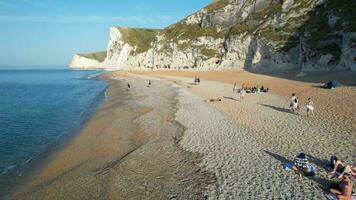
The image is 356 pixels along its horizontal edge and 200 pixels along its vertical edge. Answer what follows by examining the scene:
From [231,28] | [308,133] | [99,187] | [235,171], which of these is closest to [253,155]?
[235,171]

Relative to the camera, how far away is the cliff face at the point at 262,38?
2093 inches

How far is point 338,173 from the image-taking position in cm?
1242

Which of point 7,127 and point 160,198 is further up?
point 160,198

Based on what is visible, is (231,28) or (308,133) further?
(231,28)

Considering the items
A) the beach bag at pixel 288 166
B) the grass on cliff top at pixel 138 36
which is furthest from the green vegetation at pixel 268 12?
the grass on cliff top at pixel 138 36

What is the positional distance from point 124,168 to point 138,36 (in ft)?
553

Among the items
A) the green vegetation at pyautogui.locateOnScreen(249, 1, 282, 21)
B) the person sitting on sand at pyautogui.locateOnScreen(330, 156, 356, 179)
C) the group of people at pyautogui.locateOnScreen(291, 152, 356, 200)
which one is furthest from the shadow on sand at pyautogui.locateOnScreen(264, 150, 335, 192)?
the green vegetation at pyautogui.locateOnScreen(249, 1, 282, 21)

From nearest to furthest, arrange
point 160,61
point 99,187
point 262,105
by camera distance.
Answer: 1. point 99,187
2. point 262,105
3. point 160,61

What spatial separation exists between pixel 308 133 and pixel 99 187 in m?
11.8

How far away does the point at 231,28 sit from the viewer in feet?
308

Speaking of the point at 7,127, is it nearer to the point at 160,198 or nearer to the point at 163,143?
the point at 163,143

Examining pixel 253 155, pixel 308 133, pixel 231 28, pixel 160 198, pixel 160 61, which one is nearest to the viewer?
pixel 160 198

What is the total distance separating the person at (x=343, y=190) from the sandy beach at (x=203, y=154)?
0.37 meters

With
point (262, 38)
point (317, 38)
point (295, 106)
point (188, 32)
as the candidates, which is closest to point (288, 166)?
point (295, 106)
